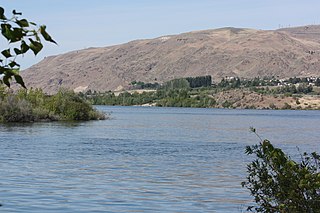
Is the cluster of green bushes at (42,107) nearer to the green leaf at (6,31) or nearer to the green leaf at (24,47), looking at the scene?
the green leaf at (24,47)

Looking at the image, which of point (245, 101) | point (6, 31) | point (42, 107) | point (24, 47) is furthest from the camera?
point (245, 101)

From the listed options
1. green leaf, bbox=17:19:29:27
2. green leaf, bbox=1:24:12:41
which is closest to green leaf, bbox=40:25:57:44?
green leaf, bbox=17:19:29:27

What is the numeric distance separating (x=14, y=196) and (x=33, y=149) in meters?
18.1

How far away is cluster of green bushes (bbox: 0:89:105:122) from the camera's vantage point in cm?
6731

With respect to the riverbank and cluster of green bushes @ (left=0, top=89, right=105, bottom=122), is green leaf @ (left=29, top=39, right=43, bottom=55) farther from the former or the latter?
the riverbank

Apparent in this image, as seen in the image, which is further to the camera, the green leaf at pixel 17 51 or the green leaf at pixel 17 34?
the green leaf at pixel 17 51

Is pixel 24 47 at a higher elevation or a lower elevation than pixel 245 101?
higher

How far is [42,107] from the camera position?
245ft

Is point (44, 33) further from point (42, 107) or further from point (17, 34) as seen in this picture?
point (42, 107)

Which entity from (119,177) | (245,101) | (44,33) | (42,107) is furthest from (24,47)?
(245,101)

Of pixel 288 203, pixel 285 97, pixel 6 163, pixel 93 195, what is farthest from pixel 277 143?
pixel 285 97

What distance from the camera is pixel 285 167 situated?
10.6 m

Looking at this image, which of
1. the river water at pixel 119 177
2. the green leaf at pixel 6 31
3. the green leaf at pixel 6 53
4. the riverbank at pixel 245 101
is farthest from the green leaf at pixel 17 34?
the riverbank at pixel 245 101

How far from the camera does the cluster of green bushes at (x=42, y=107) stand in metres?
67.3
